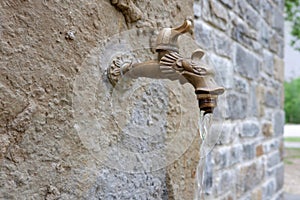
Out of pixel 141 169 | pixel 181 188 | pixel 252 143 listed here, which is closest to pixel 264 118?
pixel 252 143

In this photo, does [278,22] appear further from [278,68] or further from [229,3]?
[229,3]

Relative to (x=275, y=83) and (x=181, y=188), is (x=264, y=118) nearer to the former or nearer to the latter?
(x=275, y=83)

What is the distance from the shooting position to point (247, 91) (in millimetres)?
1775

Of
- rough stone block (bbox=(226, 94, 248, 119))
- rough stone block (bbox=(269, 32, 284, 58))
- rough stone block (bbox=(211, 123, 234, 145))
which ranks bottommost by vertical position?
rough stone block (bbox=(211, 123, 234, 145))

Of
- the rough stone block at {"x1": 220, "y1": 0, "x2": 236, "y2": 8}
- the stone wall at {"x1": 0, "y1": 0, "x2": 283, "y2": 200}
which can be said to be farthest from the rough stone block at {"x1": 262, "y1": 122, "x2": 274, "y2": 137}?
the stone wall at {"x1": 0, "y1": 0, "x2": 283, "y2": 200}

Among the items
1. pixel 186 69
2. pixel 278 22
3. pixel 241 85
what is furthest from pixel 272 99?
pixel 186 69

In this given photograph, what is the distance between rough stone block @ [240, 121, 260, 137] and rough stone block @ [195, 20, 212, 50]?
0.53 metres

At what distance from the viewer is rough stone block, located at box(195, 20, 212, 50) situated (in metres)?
1.26

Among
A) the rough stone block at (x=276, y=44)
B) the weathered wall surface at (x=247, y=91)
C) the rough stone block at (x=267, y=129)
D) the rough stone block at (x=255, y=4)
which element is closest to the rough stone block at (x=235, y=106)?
the weathered wall surface at (x=247, y=91)

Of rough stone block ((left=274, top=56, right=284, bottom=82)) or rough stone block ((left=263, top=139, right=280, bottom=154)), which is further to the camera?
rough stone block ((left=274, top=56, right=284, bottom=82))

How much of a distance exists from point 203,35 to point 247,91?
0.57m

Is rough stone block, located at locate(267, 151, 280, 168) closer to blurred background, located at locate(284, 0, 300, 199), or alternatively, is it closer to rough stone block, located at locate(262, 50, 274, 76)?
rough stone block, located at locate(262, 50, 274, 76)

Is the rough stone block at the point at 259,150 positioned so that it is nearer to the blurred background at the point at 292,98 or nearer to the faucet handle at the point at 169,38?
the blurred background at the point at 292,98

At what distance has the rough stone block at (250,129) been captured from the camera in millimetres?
1732
